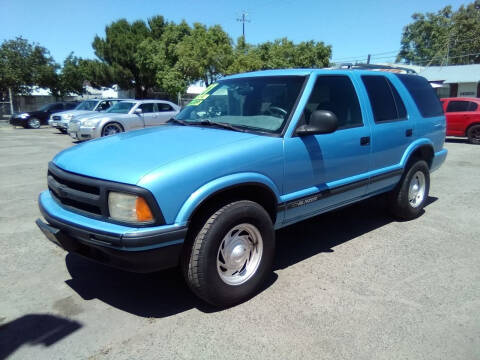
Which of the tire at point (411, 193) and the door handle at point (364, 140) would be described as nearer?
the door handle at point (364, 140)

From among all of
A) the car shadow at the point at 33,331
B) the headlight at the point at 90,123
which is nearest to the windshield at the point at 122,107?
the headlight at the point at 90,123

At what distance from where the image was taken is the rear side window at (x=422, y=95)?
5.22m

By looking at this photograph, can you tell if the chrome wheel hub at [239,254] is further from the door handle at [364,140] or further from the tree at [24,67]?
the tree at [24,67]

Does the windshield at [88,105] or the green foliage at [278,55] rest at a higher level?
the green foliage at [278,55]

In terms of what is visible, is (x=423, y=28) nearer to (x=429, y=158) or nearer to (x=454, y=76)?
(x=454, y=76)

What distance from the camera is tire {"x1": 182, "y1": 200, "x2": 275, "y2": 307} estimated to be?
2.91m

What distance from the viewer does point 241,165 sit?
3086 millimetres

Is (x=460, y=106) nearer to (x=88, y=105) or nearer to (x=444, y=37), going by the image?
(x=88, y=105)

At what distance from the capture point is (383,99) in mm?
4676

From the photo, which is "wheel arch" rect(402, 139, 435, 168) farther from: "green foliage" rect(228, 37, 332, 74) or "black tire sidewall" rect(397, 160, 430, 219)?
"green foliage" rect(228, 37, 332, 74)

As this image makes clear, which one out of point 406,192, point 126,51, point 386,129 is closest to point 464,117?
point 406,192

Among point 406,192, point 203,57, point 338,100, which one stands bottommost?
point 406,192

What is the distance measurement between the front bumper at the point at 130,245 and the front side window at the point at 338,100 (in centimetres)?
180

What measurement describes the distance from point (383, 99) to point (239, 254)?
2761 mm
